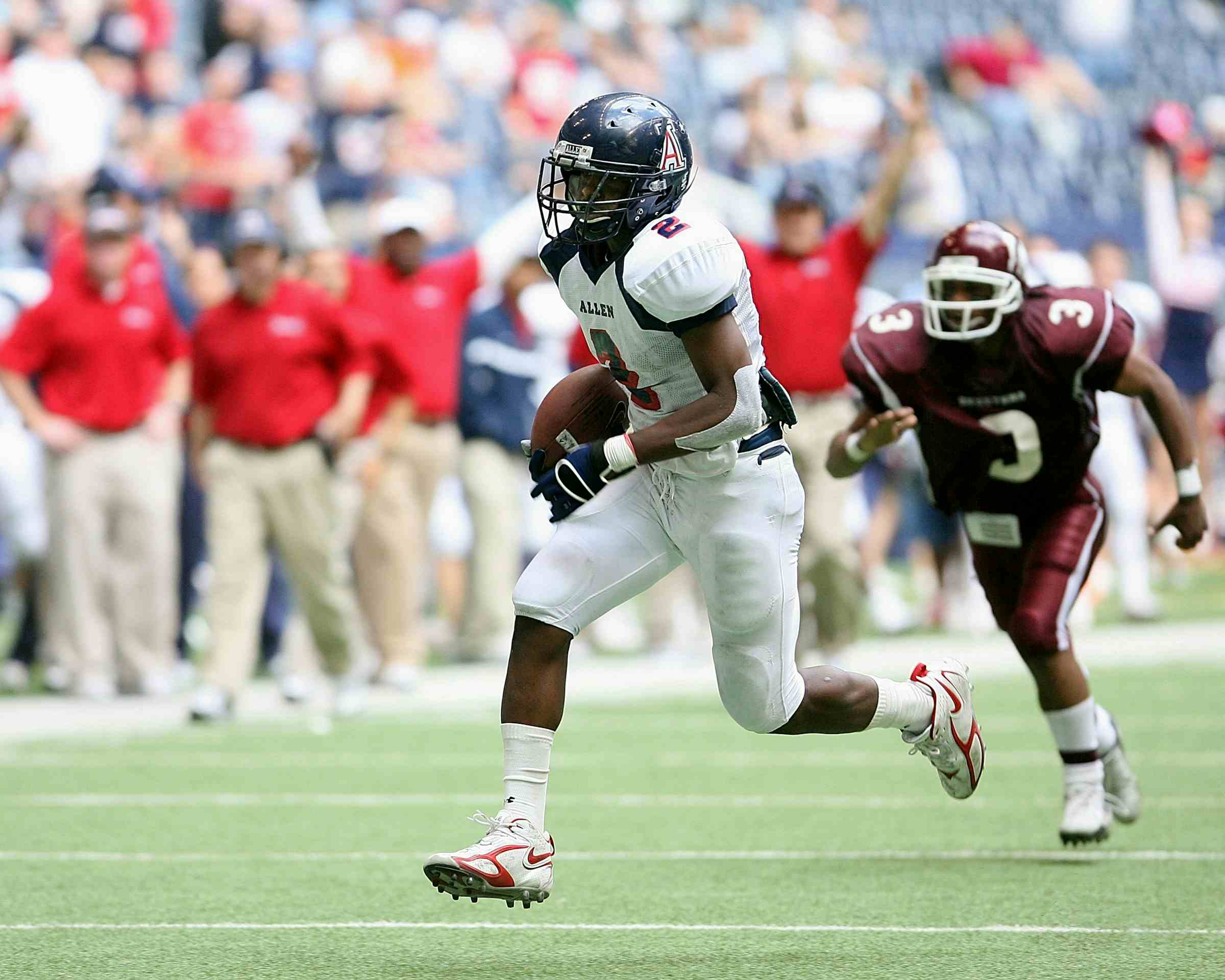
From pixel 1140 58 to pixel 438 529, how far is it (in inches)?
418

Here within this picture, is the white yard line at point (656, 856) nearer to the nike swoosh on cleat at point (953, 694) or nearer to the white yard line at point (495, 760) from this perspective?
the nike swoosh on cleat at point (953, 694)

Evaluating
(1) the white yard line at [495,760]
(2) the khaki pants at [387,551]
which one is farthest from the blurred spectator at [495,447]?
(1) the white yard line at [495,760]

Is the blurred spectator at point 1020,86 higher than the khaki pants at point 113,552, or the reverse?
the blurred spectator at point 1020,86

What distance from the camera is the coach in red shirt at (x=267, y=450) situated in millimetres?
8930

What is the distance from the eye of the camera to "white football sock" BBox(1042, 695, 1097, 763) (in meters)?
5.66

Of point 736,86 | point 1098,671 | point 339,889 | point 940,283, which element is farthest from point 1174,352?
point 339,889

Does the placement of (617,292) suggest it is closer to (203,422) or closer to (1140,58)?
(203,422)

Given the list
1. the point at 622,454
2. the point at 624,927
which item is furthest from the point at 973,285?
the point at 624,927

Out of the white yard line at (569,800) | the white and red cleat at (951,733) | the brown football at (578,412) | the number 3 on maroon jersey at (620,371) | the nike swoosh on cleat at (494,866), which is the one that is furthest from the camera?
the white yard line at (569,800)

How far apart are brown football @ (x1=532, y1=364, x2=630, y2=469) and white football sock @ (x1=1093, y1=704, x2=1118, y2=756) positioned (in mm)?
1790

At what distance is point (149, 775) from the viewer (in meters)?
7.36

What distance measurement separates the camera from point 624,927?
4711mm

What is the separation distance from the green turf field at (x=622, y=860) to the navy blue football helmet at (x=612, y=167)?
1.55 metres

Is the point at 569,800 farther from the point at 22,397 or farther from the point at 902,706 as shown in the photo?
the point at 22,397
